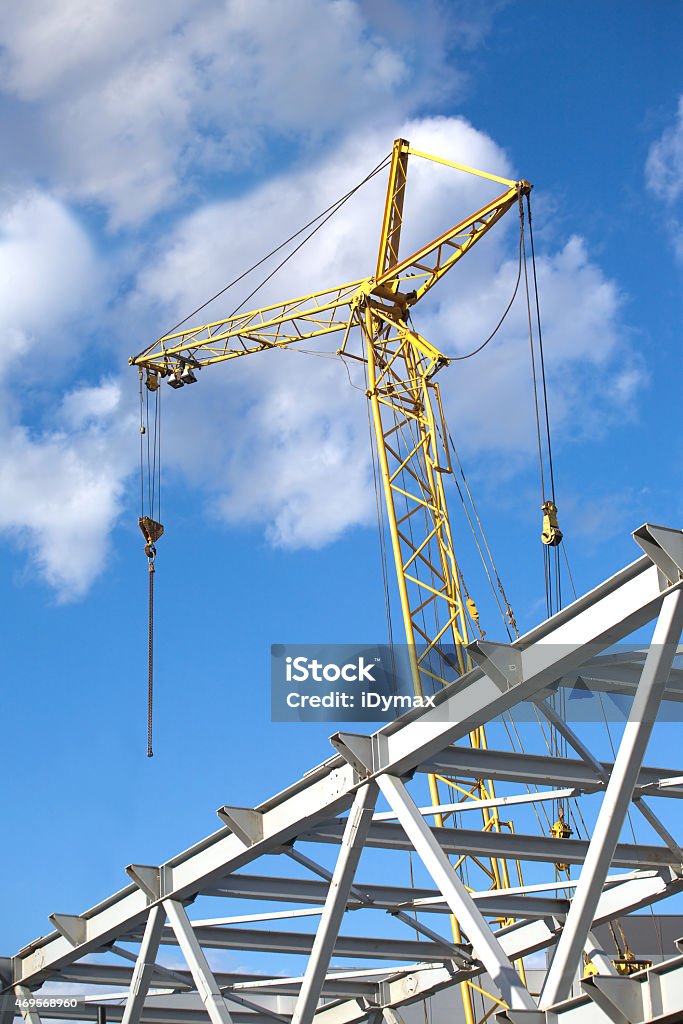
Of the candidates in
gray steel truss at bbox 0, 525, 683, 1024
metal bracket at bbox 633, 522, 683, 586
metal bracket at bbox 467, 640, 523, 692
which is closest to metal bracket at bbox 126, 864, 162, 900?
gray steel truss at bbox 0, 525, 683, 1024

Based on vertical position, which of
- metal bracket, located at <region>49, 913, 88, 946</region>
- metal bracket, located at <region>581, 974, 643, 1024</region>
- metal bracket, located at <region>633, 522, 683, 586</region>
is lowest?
metal bracket, located at <region>581, 974, 643, 1024</region>

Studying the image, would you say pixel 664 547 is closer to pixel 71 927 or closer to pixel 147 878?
pixel 147 878

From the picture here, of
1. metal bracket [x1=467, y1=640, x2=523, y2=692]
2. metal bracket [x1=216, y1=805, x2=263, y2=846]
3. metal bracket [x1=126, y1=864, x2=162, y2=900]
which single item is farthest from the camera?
metal bracket [x1=126, y1=864, x2=162, y2=900]

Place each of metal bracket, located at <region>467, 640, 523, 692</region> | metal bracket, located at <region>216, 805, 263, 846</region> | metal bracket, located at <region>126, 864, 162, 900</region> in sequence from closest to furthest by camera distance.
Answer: metal bracket, located at <region>467, 640, 523, 692</region>
metal bracket, located at <region>216, 805, 263, 846</region>
metal bracket, located at <region>126, 864, 162, 900</region>

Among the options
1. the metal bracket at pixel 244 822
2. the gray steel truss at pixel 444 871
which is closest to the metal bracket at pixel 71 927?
the gray steel truss at pixel 444 871

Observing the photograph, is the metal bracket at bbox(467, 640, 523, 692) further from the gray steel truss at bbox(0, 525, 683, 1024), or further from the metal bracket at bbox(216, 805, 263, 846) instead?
the metal bracket at bbox(216, 805, 263, 846)

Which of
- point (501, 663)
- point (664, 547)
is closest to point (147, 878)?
point (501, 663)

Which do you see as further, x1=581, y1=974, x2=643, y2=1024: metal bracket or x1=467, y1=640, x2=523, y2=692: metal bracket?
x1=467, y1=640, x2=523, y2=692: metal bracket

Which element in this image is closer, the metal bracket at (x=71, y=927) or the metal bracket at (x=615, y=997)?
the metal bracket at (x=615, y=997)

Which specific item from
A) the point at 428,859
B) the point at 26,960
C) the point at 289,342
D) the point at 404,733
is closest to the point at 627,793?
the point at 428,859

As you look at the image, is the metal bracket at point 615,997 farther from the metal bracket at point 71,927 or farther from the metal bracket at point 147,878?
the metal bracket at point 71,927

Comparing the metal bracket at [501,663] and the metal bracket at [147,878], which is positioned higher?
the metal bracket at [501,663]

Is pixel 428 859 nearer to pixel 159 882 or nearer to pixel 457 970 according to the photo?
pixel 159 882

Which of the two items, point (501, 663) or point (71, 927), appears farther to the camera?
point (71, 927)
